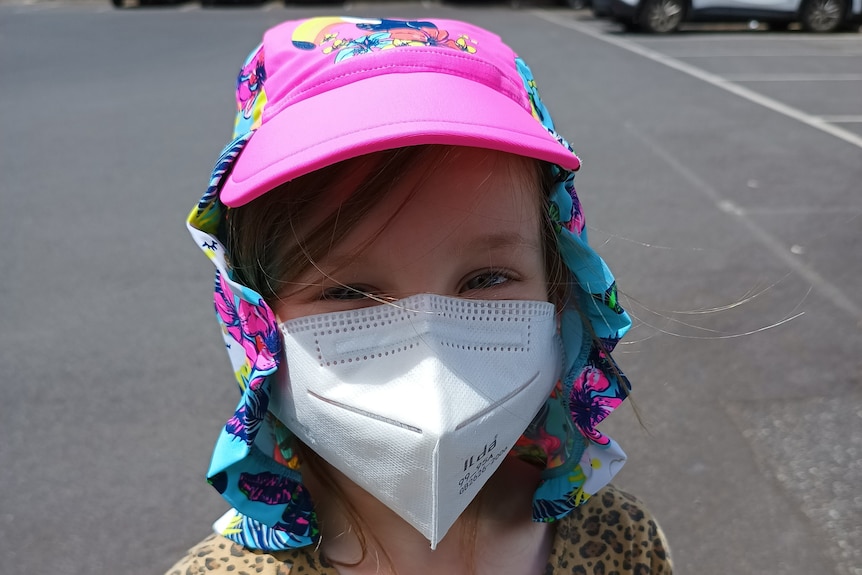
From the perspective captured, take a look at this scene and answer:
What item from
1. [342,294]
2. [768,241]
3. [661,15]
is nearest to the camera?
[342,294]

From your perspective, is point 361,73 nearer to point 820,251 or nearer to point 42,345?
point 42,345

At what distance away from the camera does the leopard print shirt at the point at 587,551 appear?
1.36 metres

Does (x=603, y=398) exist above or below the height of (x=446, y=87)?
below

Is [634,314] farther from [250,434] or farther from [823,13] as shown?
[823,13]

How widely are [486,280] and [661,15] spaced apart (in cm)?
1411

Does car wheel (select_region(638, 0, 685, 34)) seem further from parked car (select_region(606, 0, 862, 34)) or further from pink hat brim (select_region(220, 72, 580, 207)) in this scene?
pink hat brim (select_region(220, 72, 580, 207))

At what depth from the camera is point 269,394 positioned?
1365 millimetres

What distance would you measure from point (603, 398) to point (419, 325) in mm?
426

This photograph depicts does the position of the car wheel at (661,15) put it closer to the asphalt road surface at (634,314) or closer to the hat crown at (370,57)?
the asphalt road surface at (634,314)

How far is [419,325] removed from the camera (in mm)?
1242

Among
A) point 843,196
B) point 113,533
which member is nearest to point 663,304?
point 843,196

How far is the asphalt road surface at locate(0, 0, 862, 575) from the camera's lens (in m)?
2.87

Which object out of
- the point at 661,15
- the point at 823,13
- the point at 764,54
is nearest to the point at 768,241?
the point at 764,54

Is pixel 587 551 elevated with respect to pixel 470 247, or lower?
lower
